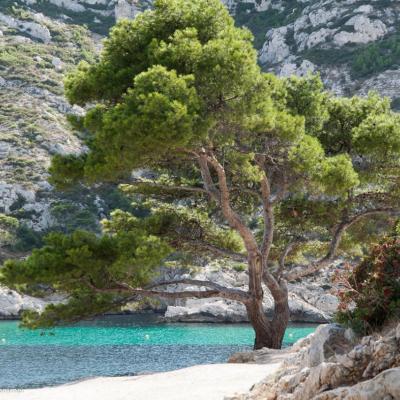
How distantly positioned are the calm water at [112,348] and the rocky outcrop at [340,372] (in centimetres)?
728

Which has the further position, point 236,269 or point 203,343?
point 236,269

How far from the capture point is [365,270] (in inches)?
342

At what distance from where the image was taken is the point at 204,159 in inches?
559

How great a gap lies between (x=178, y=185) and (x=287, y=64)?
224 ft

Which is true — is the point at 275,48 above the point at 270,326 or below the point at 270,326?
above

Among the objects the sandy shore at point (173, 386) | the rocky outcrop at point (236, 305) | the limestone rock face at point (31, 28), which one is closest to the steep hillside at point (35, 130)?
the limestone rock face at point (31, 28)

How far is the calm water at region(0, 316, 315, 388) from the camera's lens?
19.4m

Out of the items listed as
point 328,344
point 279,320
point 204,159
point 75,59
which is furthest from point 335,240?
point 75,59

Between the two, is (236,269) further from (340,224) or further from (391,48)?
(391,48)

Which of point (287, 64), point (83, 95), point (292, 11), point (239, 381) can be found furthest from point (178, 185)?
point (292, 11)

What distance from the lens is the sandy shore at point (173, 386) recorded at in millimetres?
9508

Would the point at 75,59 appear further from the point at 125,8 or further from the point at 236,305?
the point at 236,305

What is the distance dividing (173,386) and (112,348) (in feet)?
55.6

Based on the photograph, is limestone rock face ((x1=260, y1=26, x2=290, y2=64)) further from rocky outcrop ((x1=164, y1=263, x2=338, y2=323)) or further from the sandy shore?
the sandy shore
